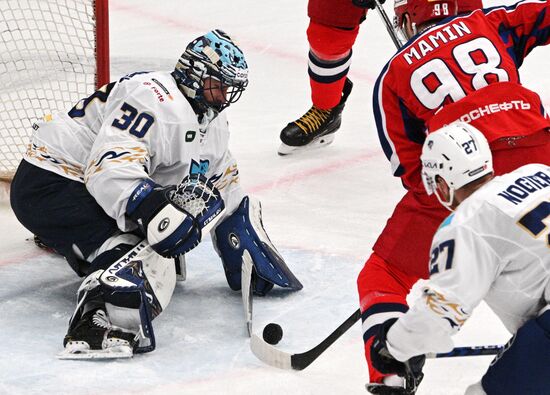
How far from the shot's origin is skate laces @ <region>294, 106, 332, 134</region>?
4.70m

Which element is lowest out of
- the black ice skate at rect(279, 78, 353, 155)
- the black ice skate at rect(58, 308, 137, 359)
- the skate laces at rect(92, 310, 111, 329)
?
the black ice skate at rect(279, 78, 353, 155)

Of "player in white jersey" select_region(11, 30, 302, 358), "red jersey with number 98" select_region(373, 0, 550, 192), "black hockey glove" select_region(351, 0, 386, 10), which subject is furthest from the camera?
"black hockey glove" select_region(351, 0, 386, 10)

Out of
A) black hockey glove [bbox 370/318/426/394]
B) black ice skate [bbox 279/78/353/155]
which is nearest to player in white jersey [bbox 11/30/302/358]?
black hockey glove [bbox 370/318/426/394]

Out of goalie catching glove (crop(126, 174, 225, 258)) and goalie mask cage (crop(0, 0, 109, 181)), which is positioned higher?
goalie catching glove (crop(126, 174, 225, 258))

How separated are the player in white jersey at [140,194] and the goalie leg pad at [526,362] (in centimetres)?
102

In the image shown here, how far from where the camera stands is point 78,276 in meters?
3.56

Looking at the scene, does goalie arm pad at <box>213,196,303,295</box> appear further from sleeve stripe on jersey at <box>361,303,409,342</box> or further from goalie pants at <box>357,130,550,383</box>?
sleeve stripe on jersey at <box>361,303,409,342</box>

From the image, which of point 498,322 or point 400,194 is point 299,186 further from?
point 498,322

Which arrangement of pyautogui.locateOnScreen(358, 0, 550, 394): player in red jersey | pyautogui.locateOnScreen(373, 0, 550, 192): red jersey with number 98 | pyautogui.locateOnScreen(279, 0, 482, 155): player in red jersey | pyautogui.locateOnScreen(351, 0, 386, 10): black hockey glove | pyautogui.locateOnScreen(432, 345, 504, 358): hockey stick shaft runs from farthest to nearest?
pyautogui.locateOnScreen(279, 0, 482, 155): player in red jersey
pyautogui.locateOnScreen(351, 0, 386, 10): black hockey glove
pyautogui.locateOnScreen(373, 0, 550, 192): red jersey with number 98
pyautogui.locateOnScreen(358, 0, 550, 394): player in red jersey
pyautogui.locateOnScreen(432, 345, 504, 358): hockey stick shaft

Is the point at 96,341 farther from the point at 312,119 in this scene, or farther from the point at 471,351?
Result: the point at 312,119

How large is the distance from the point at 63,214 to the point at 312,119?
1599mm

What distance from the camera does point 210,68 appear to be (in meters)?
3.28

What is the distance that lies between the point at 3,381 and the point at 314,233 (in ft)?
4.49

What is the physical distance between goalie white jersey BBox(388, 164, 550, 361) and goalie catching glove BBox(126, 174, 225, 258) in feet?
3.08
